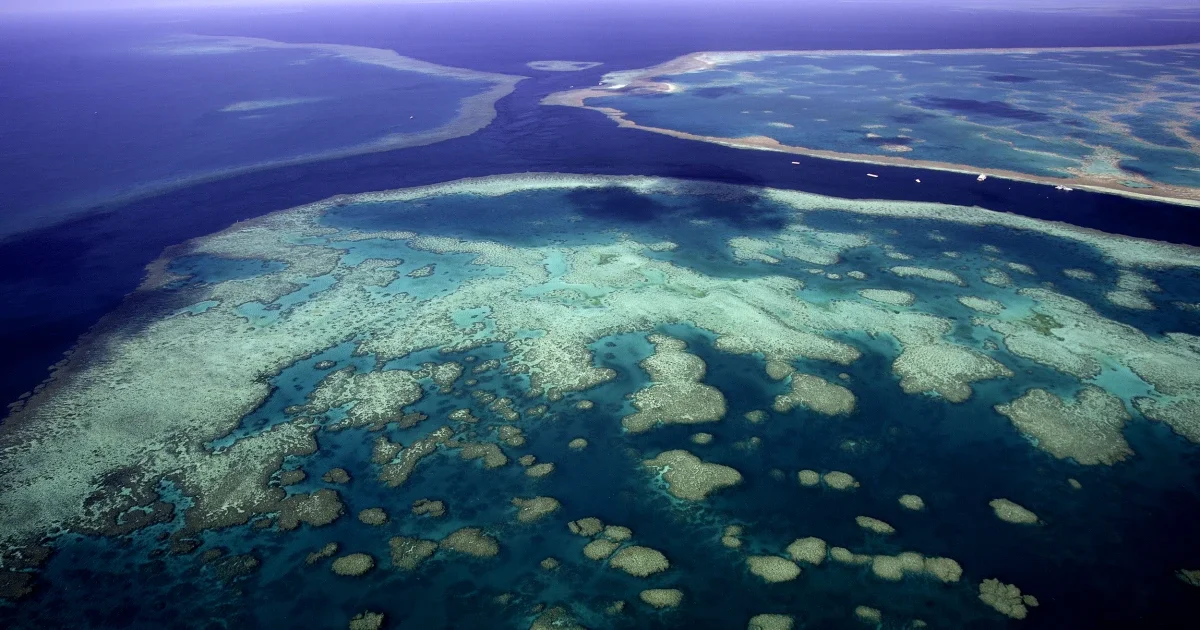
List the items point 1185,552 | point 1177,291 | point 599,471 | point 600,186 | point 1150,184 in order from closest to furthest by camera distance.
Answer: point 1185,552, point 599,471, point 1177,291, point 1150,184, point 600,186

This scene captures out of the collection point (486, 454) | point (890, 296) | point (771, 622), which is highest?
point (890, 296)

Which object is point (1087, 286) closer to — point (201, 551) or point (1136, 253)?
point (1136, 253)

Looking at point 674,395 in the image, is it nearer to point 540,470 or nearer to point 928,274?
point 540,470

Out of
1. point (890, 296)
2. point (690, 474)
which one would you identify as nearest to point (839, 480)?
point (690, 474)

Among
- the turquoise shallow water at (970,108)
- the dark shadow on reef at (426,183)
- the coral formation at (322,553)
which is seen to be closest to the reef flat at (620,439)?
the coral formation at (322,553)

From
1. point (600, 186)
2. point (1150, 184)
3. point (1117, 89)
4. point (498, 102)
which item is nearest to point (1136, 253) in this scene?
point (1150, 184)

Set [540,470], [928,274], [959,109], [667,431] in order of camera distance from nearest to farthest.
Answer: [540,470] → [667,431] → [928,274] → [959,109]

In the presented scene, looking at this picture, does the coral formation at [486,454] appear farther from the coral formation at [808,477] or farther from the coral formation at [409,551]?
the coral formation at [808,477]
